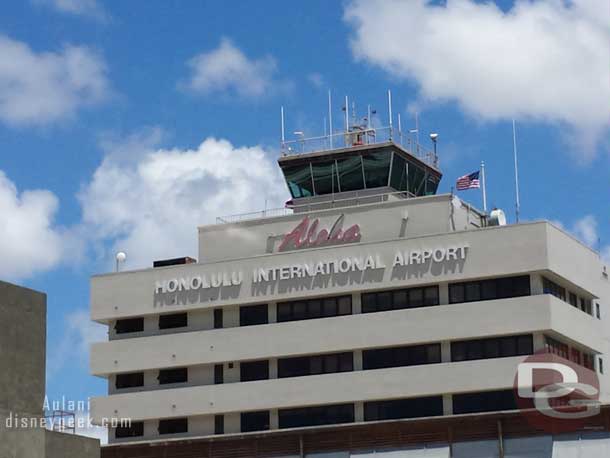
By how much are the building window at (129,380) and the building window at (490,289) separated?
2377 cm

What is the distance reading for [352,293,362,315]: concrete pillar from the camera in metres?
101

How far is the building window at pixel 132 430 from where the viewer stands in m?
107

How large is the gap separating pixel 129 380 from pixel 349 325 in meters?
17.7

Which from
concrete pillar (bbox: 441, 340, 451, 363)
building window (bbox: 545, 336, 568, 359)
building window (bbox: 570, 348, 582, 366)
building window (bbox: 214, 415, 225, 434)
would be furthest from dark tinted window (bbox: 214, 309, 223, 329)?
building window (bbox: 570, 348, 582, 366)

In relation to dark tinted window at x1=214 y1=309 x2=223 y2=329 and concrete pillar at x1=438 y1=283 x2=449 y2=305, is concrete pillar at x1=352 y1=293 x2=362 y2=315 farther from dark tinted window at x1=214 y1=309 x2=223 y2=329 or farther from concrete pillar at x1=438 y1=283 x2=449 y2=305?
dark tinted window at x1=214 y1=309 x2=223 y2=329

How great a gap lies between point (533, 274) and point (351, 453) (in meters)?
16.8

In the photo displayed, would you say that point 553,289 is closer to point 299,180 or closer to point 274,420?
point 274,420

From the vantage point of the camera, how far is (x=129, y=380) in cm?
10794

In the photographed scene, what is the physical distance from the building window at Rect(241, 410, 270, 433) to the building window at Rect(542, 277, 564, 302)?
817 inches

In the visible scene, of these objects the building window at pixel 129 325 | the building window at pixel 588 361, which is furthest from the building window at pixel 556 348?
the building window at pixel 129 325

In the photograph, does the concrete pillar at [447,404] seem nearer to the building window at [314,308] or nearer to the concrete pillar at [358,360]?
the concrete pillar at [358,360]

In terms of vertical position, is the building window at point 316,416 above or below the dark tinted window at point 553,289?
below

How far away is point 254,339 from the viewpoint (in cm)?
10344

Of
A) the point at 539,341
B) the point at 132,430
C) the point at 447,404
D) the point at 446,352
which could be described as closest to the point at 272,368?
the point at 132,430
